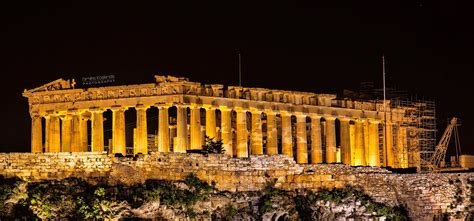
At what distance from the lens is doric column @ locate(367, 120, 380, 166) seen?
11738 cm

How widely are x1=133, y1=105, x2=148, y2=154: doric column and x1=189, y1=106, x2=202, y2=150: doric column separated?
158 inches

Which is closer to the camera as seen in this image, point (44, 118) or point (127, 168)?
point (127, 168)

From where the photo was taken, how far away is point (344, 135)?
4562 inches

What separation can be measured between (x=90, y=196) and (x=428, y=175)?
28594 mm

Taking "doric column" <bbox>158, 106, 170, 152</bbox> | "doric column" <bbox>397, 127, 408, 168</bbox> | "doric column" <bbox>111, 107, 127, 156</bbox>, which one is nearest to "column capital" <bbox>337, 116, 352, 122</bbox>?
"doric column" <bbox>397, 127, 408, 168</bbox>

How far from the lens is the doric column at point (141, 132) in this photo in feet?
344

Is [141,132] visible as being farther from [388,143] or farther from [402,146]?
[402,146]

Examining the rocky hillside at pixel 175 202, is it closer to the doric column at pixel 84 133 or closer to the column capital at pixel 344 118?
the column capital at pixel 344 118

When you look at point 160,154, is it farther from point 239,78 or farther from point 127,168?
point 239,78

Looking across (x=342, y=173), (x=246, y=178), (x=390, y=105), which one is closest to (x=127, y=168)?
(x=246, y=178)

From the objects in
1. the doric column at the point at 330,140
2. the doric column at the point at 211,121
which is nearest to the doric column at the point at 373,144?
the doric column at the point at 330,140

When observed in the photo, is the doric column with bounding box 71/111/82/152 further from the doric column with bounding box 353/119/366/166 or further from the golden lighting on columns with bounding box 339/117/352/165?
the doric column with bounding box 353/119/366/166

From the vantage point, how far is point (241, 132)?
108750mm

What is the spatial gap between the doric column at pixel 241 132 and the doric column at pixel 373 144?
583 inches
